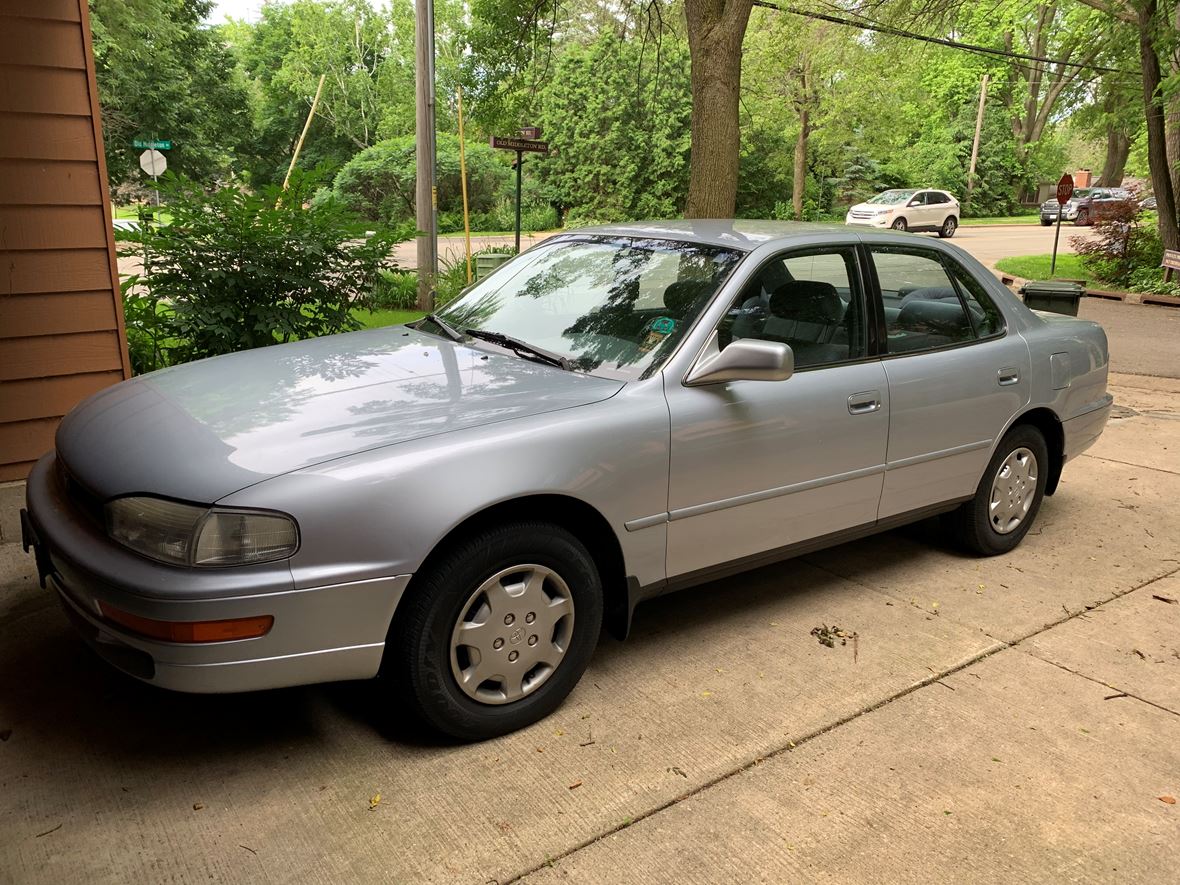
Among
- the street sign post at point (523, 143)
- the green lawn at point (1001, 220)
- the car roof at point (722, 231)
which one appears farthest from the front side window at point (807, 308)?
the green lawn at point (1001, 220)

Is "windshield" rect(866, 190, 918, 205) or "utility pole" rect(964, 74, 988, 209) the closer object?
"windshield" rect(866, 190, 918, 205)

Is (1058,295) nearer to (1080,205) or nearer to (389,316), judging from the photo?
(389,316)

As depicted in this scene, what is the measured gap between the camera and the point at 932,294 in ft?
14.4

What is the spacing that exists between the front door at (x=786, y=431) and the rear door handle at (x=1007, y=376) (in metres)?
0.84

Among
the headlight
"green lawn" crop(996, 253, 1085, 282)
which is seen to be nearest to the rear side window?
the headlight

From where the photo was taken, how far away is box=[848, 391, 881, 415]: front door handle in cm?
379

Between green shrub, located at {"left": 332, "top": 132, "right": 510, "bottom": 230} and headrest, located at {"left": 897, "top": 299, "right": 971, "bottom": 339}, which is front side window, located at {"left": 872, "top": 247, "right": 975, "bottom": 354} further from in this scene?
green shrub, located at {"left": 332, "top": 132, "right": 510, "bottom": 230}

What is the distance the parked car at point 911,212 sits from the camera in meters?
30.2

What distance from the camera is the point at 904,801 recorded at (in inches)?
111

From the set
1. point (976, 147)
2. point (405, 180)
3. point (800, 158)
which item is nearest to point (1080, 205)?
point (976, 147)

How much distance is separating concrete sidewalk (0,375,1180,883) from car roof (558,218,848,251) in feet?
5.14

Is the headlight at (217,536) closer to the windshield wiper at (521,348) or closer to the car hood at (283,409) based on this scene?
the car hood at (283,409)

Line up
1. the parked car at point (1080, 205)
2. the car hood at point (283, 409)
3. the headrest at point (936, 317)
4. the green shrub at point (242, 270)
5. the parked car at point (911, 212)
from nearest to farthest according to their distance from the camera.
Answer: the car hood at point (283, 409)
the headrest at point (936, 317)
the green shrub at point (242, 270)
the parked car at point (911, 212)
the parked car at point (1080, 205)

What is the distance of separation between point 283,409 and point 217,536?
0.63 m
